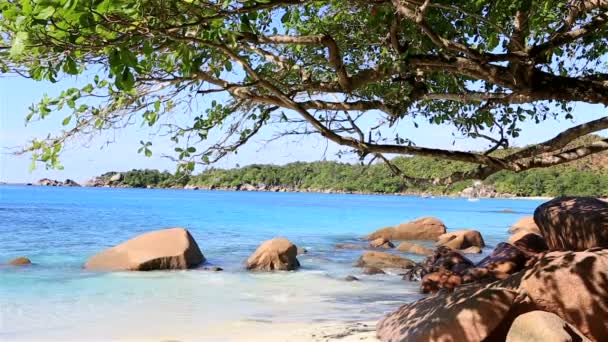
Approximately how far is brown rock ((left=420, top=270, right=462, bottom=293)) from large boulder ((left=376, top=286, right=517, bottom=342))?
12.1 ft

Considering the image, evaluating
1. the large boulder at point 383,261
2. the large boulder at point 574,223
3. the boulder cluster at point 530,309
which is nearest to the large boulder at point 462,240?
the large boulder at point 383,261

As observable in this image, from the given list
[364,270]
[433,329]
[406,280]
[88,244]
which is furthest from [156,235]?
[433,329]

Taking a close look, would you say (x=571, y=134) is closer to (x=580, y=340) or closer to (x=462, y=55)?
(x=462, y=55)

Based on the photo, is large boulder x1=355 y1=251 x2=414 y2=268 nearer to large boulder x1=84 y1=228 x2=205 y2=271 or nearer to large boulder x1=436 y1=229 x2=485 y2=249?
large boulder x1=84 y1=228 x2=205 y2=271

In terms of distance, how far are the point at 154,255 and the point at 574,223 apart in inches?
347

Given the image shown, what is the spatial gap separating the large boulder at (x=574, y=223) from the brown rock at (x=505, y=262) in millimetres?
777

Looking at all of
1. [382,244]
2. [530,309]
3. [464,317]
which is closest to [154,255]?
[464,317]

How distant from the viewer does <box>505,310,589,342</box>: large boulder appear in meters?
4.57

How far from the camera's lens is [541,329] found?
465 cm

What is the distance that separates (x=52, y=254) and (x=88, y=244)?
3.70 meters

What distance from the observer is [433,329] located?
16.6ft

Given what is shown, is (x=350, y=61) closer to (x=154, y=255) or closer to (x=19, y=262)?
(x=154, y=255)

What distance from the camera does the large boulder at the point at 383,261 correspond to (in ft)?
45.7

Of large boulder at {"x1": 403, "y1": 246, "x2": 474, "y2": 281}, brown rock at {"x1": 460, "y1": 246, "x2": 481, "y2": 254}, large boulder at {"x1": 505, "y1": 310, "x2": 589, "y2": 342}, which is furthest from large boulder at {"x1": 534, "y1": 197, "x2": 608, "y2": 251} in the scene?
brown rock at {"x1": 460, "y1": 246, "x2": 481, "y2": 254}
